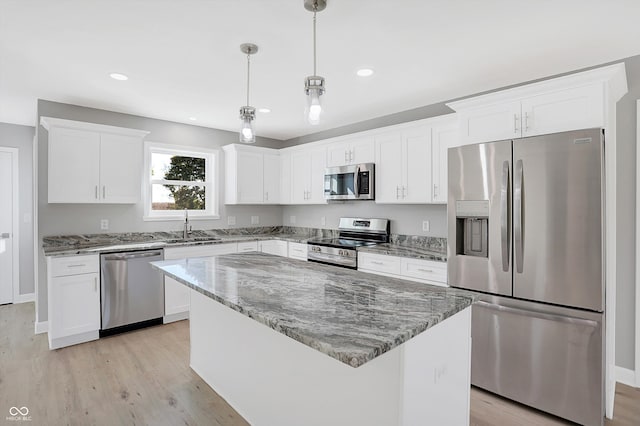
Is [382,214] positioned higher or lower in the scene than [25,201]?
lower

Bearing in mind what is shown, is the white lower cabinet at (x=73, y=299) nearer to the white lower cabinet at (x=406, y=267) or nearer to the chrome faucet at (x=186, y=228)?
the chrome faucet at (x=186, y=228)

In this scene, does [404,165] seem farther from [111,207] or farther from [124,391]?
[111,207]

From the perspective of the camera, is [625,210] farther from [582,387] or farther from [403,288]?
[403,288]

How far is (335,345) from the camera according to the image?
1.03 meters

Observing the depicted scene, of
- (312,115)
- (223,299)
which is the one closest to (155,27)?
(312,115)

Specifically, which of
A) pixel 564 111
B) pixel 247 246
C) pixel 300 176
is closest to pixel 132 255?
pixel 247 246

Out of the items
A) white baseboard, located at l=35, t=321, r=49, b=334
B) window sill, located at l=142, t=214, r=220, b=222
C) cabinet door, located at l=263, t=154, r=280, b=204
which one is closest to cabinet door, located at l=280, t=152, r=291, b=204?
cabinet door, located at l=263, t=154, r=280, b=204

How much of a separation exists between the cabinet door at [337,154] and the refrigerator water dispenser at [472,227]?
1892mm

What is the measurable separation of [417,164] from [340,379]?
2.59 m

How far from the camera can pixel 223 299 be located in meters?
1.53

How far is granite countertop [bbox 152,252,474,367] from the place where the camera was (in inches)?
42.8

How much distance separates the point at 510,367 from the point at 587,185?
1352 millimetres

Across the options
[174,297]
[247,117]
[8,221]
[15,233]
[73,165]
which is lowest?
[174,297]

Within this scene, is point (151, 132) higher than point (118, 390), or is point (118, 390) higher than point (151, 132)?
point (151, 132)
